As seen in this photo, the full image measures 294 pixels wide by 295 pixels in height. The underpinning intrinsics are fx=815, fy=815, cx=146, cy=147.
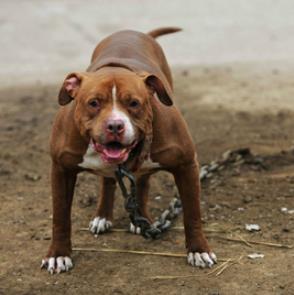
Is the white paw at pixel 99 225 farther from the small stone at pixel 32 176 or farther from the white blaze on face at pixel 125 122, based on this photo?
the white blaze on face at pixel 125 122

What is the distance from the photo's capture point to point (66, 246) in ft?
16.6

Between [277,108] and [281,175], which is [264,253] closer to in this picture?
[281,175]

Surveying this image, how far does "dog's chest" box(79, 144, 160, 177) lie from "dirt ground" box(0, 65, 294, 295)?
1.99 ft

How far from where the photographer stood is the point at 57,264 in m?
4.98

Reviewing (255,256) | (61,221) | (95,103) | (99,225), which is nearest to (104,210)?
(99,225)

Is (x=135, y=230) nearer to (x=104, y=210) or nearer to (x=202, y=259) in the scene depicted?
(x=104, y=210)

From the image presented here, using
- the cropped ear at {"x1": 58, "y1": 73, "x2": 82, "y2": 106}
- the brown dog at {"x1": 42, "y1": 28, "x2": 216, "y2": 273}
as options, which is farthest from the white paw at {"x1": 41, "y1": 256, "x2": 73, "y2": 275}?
the cropped ear at {"x1": 58, "y1": 73, "x2": 82, "y2": 106}

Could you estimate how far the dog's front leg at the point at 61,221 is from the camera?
4.95m

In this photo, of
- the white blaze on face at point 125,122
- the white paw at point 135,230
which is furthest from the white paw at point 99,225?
the white blaze on face at point 125,122

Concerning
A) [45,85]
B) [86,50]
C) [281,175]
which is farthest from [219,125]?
[86,50]

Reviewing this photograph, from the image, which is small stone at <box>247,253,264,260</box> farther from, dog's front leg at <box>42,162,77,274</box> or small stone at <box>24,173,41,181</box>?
small stone at <box>24,173,41,181</box>

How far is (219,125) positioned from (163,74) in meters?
2.54

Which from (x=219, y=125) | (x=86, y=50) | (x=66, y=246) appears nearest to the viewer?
(x=66, y=246)

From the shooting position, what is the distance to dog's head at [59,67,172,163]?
167 inches
